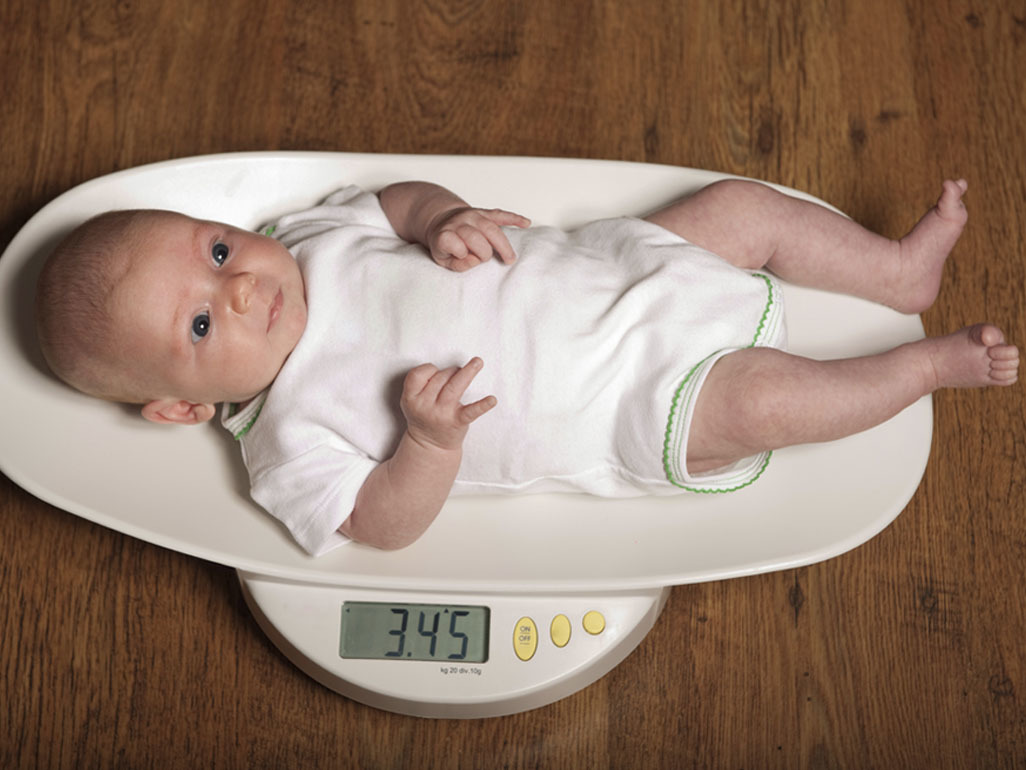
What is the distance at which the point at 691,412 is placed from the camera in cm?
77

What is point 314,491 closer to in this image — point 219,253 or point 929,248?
point 219,253

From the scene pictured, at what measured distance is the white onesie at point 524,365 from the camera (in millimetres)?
783

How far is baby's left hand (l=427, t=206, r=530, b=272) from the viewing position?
0.80m

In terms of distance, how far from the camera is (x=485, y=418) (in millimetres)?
792

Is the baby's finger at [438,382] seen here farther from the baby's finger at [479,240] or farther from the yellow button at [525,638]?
the yellow button at [525,638]

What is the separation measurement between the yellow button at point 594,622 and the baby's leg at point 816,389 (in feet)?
0.49

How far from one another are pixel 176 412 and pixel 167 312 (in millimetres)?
92

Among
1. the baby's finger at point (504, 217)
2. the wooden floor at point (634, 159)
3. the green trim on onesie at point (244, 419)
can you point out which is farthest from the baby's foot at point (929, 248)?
the green trim on onesie at point (244, 419)

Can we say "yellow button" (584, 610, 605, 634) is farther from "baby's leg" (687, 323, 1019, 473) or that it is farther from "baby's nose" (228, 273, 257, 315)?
"baby's nose" (228, 273, 257, 315)

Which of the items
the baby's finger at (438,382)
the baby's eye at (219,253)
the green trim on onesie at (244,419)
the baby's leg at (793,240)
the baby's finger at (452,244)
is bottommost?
the green trim on onesie at (244,419)

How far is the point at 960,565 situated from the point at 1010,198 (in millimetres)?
417

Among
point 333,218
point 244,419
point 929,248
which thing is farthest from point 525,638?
point 929,248

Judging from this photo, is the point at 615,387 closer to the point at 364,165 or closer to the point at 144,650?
the point at 364,165

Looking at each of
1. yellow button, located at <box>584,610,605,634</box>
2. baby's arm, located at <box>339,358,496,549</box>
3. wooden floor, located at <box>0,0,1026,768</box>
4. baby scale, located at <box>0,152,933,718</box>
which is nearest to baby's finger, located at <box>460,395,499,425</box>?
baby's arm, located at <box>339,358,496,549</box>
